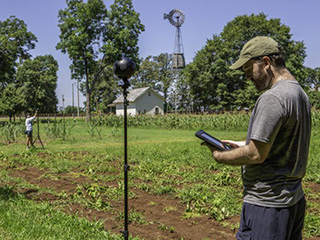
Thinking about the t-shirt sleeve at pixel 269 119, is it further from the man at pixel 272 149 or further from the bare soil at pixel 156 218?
the bare soil at pixel 156 218

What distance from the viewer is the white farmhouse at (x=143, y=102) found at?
59266 millimetres

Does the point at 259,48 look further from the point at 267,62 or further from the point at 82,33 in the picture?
the point at 82,33

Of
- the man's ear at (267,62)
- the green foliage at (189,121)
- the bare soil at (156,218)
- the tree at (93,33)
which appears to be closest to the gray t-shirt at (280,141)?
the man's ear at (267,62)

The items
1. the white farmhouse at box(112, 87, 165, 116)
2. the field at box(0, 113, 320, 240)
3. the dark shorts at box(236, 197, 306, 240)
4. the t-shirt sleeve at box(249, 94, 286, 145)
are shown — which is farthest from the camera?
the white farmhouse at box(112, 87, 165, 116)

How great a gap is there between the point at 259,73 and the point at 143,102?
58.4 metres

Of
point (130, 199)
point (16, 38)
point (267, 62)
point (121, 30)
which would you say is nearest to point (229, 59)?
point (121, 30)

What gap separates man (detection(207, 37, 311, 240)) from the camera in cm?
187

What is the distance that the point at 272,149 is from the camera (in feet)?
6.45

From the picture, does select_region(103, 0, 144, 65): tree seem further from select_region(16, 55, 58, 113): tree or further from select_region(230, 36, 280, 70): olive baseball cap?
select_region(230, 36, 280, 70): olive baseball cap

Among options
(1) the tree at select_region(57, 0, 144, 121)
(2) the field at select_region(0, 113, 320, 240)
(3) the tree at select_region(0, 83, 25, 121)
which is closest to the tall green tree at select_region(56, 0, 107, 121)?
(1) the tree at select_region(57, 0, 144, 121)

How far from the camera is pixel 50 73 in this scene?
65.2m

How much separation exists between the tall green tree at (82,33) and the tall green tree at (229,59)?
15984 mm

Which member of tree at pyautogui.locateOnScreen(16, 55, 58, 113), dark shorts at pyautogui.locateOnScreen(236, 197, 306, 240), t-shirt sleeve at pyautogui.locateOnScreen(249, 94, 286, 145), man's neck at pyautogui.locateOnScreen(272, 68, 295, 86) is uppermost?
tree at pyautogui.locateOnScreen(16, 55, 58, 113)

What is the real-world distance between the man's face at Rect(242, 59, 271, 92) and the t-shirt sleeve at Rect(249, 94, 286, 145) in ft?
0.63
